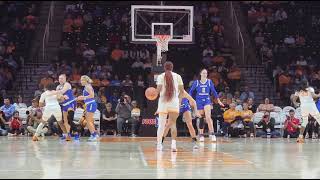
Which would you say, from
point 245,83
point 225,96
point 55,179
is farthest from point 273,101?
point 55,179

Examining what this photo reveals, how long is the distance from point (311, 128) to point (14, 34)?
52.7ft

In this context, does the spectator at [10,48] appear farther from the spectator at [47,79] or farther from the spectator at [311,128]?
the spectator at [311,128]

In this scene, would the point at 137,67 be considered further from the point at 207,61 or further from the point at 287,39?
the point at 287,39

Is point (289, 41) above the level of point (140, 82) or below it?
above

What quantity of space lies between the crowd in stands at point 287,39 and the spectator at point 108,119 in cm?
828

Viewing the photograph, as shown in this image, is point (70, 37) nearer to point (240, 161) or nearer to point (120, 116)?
point (120, 116)

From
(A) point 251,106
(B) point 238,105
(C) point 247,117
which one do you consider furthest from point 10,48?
(C) point 247,117

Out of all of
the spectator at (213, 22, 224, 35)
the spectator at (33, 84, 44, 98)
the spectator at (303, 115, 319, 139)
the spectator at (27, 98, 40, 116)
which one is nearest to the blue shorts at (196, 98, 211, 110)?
the spectator at (303, 115, 319, 139)

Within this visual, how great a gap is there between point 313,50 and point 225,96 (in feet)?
26.6

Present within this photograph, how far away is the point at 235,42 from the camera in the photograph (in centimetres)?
3347

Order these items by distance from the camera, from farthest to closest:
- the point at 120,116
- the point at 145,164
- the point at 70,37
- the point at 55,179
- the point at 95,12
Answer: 1. the point at 95,12
2. the point at 70,37
3. the point at 120,116
4. the point at 145,164
5. the point at 55,179

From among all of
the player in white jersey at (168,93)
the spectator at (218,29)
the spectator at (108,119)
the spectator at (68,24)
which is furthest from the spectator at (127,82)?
the player in white jersey at (168,93)

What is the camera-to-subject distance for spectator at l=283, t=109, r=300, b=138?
24.9 metres

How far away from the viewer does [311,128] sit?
25.1 meters
